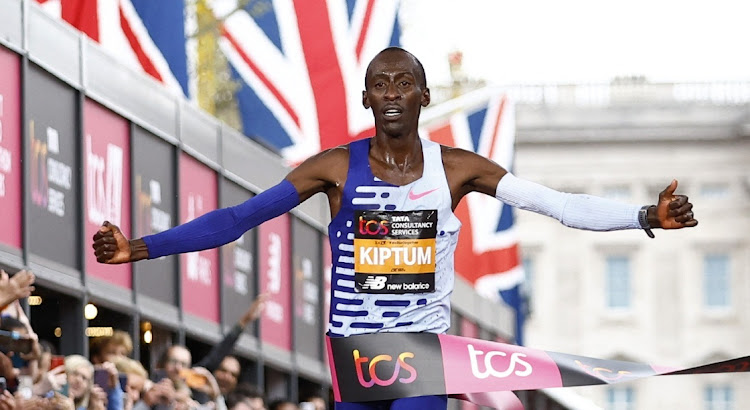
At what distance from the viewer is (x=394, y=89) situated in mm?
7047

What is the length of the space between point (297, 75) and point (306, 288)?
6.85 ft

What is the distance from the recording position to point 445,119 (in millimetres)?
30406

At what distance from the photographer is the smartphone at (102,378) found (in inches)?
453

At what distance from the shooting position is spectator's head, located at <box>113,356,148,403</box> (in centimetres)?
1208

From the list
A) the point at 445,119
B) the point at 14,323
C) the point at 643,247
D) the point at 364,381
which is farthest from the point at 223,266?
the point at 643,247

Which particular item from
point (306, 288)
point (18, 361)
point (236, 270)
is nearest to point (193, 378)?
point (18, 361)

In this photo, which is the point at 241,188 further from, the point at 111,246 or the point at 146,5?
the point at 111,246

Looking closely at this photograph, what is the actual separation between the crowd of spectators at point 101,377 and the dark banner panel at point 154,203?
3.19 feet

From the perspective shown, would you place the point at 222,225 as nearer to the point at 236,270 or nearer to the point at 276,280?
the point at 236,270

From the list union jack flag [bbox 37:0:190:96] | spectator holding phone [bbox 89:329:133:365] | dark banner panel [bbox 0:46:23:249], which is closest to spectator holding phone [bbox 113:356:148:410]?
spectator holding phone [bbox 89:329:133:365]

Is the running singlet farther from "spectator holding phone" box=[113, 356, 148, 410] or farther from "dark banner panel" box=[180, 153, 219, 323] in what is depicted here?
"dark banner panel" box=[180, 153, 219, 323]

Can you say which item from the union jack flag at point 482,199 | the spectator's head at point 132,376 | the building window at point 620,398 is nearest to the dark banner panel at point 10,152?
the spectator's head at point 132,376

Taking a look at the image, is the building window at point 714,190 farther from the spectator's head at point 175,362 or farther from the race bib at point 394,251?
the race bib at point 394,251

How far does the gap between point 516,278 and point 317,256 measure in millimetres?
13559
